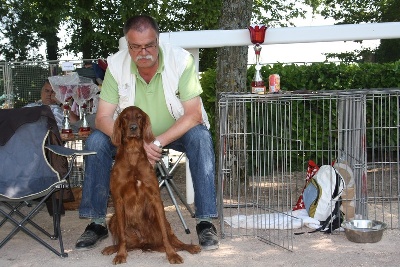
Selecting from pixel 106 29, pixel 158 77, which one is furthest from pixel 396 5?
pixel 158 77

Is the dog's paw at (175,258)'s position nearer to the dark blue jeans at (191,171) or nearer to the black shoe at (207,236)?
the black shoe at (207,236)

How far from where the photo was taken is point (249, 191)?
609 centimetres

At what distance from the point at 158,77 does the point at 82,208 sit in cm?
106

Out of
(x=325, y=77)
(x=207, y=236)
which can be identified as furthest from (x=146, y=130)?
(x=325, y=77)

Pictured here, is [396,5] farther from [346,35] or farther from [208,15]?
[346,35]

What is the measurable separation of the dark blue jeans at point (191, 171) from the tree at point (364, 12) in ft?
42.1

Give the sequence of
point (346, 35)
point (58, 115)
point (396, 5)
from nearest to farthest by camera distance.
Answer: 1. point (346, 35)
2. point (58, 115)
3. point (396, 5)

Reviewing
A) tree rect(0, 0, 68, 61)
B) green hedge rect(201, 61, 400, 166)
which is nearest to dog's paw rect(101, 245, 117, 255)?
green hedge rect(201, 61, 400, 166)

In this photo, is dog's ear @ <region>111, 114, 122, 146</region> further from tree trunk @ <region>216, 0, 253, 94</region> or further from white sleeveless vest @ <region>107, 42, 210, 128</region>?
tree trunk @ <region>216, 0, 253, 94</region>

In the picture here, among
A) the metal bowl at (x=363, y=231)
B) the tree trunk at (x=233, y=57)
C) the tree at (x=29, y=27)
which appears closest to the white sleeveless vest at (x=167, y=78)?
the metal bowl at (x=363, y=231)

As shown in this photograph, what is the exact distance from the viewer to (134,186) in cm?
392

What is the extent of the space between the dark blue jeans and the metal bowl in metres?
0.94

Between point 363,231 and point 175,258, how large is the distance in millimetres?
1308

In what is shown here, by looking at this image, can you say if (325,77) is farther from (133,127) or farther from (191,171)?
(133,127)
